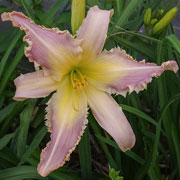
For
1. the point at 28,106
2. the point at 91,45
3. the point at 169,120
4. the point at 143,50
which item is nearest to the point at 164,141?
the point at 169,120

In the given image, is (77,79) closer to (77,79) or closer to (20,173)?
(77,79)

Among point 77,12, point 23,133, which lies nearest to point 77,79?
point 77,12

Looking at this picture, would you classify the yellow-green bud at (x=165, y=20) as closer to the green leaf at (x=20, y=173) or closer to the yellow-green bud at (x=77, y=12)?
the yellow-green bud at (x=77, y=12)

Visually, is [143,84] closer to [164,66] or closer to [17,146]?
[164,66]

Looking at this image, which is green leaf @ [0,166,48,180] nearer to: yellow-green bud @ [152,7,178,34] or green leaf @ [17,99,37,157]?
green leaf @ [17,99,37,157]

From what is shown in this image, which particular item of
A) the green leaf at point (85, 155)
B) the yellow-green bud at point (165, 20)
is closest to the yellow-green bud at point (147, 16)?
the yellow-green bud at point (165, 20)

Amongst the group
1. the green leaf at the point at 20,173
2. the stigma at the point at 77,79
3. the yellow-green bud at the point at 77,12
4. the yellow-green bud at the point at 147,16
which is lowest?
the green leaf at the point at 20,173
